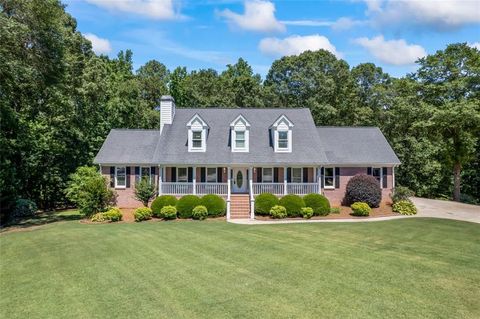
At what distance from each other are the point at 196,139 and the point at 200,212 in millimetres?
6463

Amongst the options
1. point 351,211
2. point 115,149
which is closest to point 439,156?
point 351,211

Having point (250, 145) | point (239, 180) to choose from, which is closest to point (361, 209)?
point (239, 180)

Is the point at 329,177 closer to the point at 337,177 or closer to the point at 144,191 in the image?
the point at 337,177

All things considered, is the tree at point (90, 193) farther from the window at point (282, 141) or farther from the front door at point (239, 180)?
the window at point (282, 141)

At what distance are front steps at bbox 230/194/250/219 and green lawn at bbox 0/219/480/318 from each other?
6.79m

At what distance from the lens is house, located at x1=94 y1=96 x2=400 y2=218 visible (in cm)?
2533

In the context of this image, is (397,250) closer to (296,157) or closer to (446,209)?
(296,157)

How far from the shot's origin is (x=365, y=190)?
2472 cm

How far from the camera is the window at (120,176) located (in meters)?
26.9

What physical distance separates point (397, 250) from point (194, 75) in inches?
1608

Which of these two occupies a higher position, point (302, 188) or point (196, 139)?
point (196, 139)

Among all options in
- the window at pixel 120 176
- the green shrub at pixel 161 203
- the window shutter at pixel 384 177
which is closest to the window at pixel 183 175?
the green shrub at pixel 161 203

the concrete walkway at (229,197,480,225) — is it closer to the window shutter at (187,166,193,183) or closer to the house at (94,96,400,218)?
the house at (94,96,400,218)

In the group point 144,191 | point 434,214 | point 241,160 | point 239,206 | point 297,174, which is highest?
point 241,160
